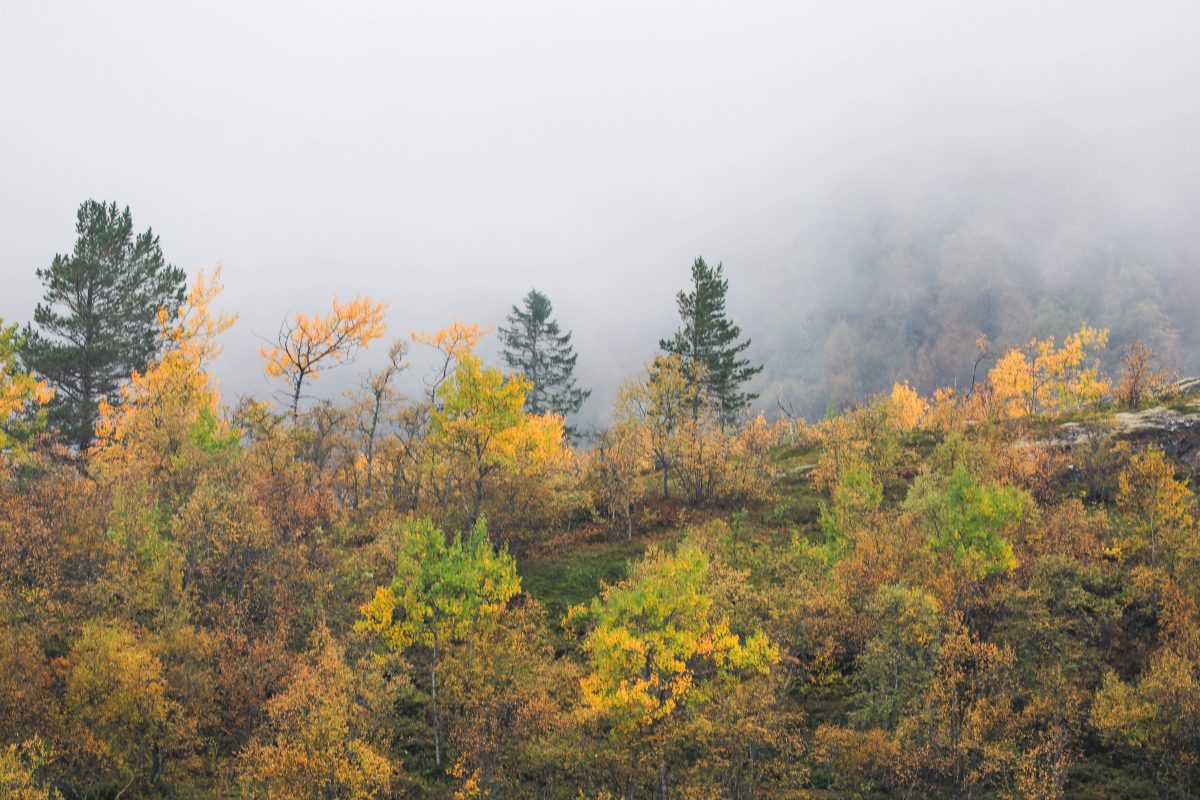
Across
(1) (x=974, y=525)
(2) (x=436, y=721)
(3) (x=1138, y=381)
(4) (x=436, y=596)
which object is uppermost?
(3) (x=1138, y=381)

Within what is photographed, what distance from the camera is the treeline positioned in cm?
2653

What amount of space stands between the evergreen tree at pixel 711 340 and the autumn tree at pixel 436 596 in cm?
5131

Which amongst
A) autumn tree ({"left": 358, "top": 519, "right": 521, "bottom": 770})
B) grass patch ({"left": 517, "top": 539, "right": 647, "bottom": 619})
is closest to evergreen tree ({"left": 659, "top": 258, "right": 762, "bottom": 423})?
grass patch ({"left": 517, "top": 539, "right": 647, "bottom": 619})

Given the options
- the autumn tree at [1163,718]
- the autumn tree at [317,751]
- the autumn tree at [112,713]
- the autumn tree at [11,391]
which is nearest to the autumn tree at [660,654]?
the autumn tree at [317,751]

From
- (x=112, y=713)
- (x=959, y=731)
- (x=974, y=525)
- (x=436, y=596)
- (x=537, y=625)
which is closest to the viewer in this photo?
(x=112, y=713)

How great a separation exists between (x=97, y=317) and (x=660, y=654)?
60.0 m

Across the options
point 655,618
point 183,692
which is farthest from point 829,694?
point 183,692

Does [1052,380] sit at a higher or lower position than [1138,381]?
higher

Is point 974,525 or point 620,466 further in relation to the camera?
point 620,466

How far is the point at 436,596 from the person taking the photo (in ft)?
107

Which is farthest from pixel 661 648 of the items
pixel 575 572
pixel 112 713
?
pixel 112 713

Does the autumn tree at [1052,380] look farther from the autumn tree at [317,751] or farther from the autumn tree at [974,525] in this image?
the autumn tree at [317,751]

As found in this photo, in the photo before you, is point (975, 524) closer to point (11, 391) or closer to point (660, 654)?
point (660, 654)

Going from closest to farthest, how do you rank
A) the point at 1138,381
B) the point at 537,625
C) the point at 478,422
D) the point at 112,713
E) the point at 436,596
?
1. the point at 112,713
2. the point at 436,596
3. the point at 537,625
4. the point at 478,422
5. the point at 1138,381
